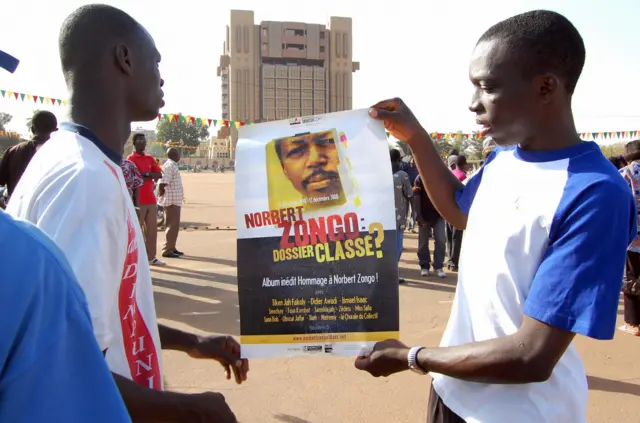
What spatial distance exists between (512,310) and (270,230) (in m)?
0.75

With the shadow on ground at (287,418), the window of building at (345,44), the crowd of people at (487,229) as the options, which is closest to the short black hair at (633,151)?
the shadow on ground at (287,418)

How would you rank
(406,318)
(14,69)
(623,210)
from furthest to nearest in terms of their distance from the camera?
(406,318) < (623,210) < (14,69)

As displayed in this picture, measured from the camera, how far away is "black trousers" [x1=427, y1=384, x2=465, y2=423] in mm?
1527

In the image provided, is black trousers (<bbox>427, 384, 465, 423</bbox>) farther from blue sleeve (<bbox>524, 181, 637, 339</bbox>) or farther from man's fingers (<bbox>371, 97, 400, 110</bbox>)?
man's fingers (<bbox>371, 97, 400, 110</bbox>)

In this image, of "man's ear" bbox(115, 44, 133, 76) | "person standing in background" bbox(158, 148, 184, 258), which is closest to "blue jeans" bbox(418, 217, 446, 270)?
"person standing in background" bbox(158, 148, 184, 258)

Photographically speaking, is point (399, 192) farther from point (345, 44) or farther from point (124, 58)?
point (345, 44)

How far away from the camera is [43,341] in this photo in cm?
62

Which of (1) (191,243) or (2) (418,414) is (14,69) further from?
(1) (191,243)

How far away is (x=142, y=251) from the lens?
58.8 inches

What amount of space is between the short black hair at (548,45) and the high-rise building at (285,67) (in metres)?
67.9

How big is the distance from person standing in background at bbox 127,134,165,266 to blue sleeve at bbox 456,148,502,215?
6530 millimetres

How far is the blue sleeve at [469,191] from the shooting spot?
179cm

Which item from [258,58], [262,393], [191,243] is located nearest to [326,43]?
[258,58]

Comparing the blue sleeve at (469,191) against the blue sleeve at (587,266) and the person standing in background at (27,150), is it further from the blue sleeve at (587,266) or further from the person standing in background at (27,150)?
the person standing in background at (27,150)
